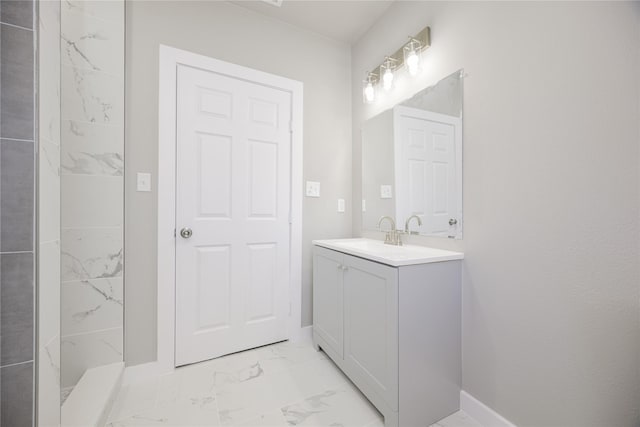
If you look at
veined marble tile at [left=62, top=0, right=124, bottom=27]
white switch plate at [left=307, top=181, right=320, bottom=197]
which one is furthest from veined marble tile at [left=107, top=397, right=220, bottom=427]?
veined marble tile at [left=62, top=0, right=124, bottom=27]

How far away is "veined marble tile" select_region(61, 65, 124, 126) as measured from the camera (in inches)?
54.6

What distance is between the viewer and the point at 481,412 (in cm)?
124

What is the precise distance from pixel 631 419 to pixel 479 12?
5.67 ft

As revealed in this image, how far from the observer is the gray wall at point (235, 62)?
1550mm

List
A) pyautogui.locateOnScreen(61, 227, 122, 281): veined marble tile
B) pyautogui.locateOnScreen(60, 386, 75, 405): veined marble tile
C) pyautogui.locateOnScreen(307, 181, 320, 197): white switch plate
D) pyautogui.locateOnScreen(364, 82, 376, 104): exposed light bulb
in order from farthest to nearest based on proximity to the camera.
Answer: pyautogui.locateOnScreen(307, 181, 320, 197): white switch plate, pyautogui.locateOnScreen(364, 82, 376, 104): exposed light bulb, pyautogui.locateOnScreen(61, 227, 122, 281): veined marble tile, pyautogui.locateOnScreen(60, 386, 75, 405): veined marble tile

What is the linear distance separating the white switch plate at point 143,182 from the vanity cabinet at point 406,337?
4.31 feet

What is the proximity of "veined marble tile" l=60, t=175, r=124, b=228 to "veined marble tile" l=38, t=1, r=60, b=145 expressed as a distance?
53 centimetres

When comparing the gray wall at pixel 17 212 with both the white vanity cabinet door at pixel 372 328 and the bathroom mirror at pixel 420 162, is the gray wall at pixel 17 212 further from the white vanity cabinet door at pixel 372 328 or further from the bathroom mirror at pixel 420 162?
the bathroom mirror at pixel 420 162

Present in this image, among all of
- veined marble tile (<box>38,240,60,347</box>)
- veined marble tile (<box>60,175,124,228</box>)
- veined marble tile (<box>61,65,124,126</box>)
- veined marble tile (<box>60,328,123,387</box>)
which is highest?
veined marble tile (<box>61,65,124,126</box>)

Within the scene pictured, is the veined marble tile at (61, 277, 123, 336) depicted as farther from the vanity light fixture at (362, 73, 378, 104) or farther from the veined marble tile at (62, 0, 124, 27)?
the vanity light fixture at (362, 73, 378, 104)

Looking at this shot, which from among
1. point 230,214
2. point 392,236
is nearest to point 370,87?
point 392,236

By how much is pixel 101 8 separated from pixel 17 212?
1374mm

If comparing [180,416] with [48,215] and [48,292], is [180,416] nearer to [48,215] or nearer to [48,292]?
[48,292]

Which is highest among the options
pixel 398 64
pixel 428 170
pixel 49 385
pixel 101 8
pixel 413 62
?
pixel 101 8
